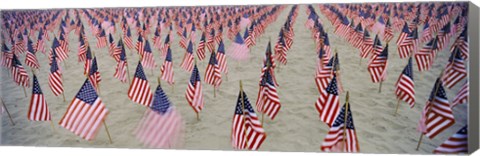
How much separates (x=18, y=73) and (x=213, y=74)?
14.0ft

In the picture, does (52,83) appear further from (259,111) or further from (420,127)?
(420,127)

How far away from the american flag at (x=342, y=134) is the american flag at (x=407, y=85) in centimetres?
154

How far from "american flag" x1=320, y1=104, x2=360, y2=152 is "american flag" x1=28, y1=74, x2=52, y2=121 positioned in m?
5.82

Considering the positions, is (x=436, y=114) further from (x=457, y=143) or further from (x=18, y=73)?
(x=18, y=73)

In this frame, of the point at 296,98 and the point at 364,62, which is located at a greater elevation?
the point at 364,62

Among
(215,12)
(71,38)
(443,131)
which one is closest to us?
(443,131)

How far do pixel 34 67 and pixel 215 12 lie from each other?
424 cm

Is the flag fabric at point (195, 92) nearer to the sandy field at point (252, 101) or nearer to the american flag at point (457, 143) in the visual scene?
the sandy field at point (252, 101)

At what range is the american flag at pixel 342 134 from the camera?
8.33 m

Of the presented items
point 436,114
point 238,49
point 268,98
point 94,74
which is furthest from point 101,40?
point 436,114

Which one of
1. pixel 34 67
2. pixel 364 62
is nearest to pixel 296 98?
pixel 364 62

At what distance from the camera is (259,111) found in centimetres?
1002

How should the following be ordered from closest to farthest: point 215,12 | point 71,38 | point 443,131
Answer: point 443,131
point 215,12
point 71,38

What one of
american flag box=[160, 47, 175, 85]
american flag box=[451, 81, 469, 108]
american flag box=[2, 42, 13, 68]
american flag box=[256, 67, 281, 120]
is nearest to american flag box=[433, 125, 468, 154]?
american flag box=[451, 81, 469, 108]
